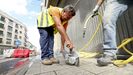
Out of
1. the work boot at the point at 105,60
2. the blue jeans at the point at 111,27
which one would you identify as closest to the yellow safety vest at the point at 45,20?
the blue jeans at the point at 111,27

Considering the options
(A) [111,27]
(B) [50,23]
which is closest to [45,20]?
(B) [50,23]

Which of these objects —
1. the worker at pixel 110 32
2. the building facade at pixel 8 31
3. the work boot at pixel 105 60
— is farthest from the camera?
the building facade at pixel 8 31

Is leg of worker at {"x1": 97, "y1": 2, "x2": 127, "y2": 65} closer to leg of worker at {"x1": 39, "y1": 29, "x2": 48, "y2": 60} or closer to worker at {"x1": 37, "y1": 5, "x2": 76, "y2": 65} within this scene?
worker at {"x1": 37, "y1": 5, "x2": 76, "y2": 65}

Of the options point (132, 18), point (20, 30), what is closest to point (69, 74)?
point (132, 18)

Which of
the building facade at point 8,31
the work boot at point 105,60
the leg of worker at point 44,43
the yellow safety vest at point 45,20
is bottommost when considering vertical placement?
the work boot at point 105,60

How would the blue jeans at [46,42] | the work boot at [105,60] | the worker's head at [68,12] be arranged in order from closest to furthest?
the work boot at [105,60] → the worker's head at [68,12] → the blue jeans at [46,42]

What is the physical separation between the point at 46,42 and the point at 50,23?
41cm

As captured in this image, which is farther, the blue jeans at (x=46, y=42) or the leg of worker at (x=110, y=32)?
the blue jeans at (x=46, y=42)

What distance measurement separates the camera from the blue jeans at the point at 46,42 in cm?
351

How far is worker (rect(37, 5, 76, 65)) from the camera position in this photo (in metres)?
3.15

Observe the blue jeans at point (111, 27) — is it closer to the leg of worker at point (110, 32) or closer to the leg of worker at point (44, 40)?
the leg of worker at point (110, 32)

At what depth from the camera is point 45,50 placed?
3568mm

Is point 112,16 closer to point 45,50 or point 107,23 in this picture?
point 107,23

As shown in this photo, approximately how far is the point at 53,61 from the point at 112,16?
4.94ft
